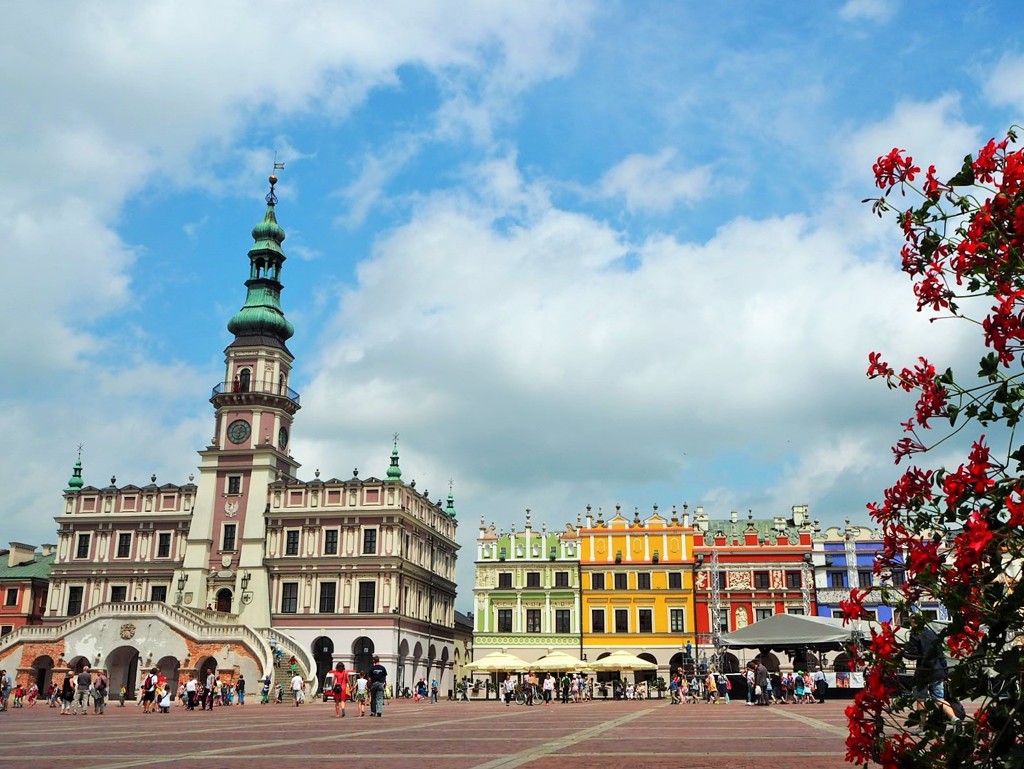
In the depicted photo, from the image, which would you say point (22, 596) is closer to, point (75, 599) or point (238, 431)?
point (75, 599)

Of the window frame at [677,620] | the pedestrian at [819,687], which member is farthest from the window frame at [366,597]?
the pedestrian at [819,687]

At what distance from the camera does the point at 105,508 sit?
65000mm

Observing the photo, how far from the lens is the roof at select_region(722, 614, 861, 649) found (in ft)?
123

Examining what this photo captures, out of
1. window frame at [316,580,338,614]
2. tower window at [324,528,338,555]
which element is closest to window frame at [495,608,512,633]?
window frame at [316,580,338,614]

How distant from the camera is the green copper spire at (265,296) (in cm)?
6581

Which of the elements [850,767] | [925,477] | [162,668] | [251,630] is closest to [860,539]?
[251,630]

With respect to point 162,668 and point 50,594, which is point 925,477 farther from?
point 50,594

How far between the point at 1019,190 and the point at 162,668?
60.0 metres

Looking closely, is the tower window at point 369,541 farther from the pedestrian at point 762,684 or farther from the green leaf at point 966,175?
the green leaf at point 966,175

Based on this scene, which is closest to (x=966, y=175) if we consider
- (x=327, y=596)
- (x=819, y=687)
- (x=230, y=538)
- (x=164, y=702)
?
(x=164, y=702)

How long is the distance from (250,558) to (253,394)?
1065cm

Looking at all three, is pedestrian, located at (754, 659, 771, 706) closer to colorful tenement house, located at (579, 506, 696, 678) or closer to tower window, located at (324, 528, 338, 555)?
colorful tenement house, located at (579, 506, 696, 678)

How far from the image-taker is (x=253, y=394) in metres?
62.6

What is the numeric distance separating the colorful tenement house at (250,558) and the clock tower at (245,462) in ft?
0.29
